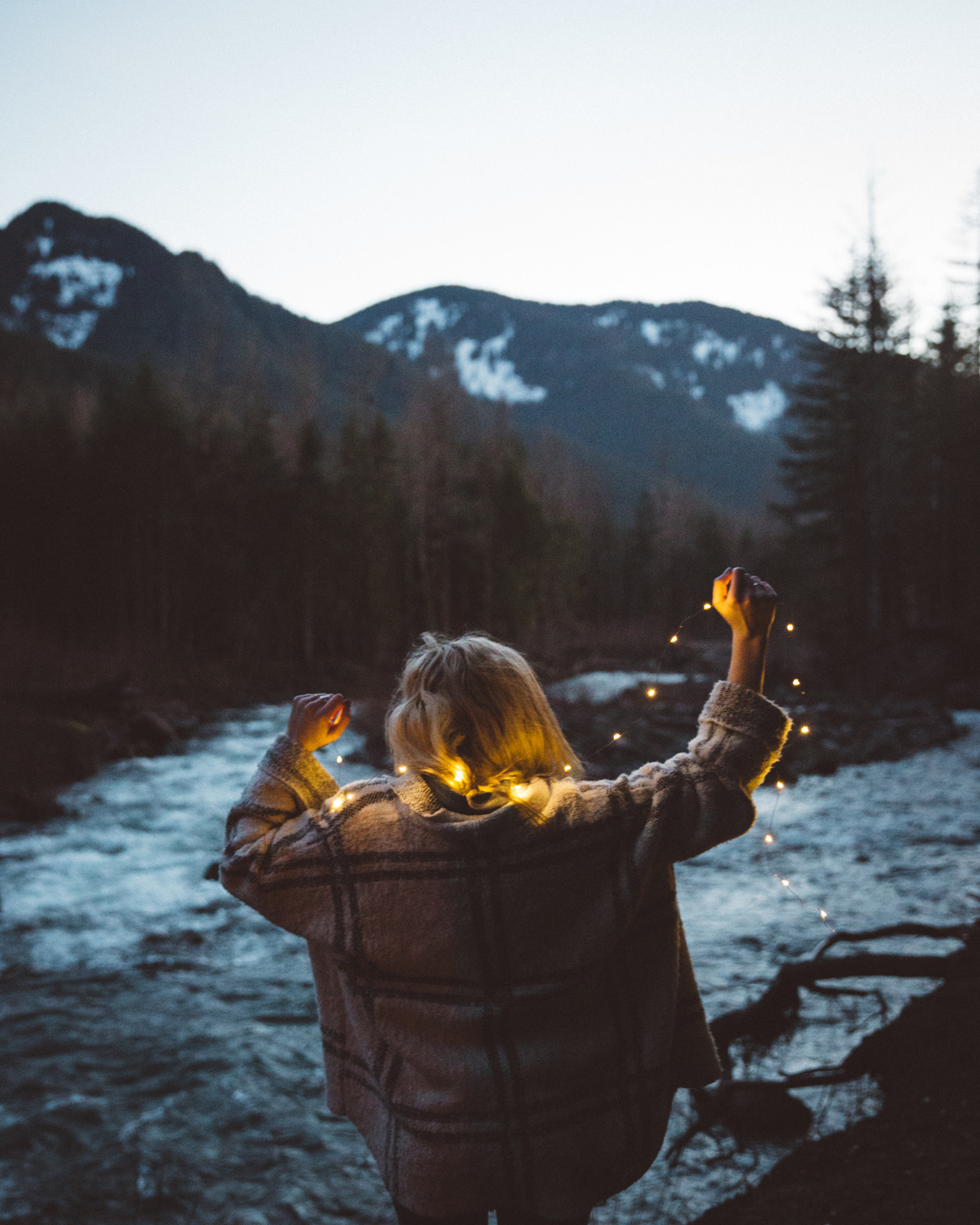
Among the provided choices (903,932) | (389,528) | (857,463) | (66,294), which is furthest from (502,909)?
(66,294)

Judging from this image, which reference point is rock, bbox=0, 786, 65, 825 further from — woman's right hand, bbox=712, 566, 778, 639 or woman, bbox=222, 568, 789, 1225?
woman's right hand, bbox=712, 566, 778, 639

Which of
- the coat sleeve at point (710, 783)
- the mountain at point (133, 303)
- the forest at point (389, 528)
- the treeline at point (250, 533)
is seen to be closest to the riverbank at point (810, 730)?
the forest at point (389, 528)

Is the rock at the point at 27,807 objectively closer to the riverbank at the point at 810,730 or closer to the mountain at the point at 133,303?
the riverbank at the point at 810,730

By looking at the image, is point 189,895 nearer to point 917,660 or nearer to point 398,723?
Answer: point 398,723

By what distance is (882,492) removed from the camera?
2247 cm

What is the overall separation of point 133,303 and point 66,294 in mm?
14089

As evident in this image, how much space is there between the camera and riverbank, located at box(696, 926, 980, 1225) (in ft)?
9.46

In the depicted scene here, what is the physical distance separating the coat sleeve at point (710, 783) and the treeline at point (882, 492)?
2089cm

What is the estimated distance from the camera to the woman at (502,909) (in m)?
Result: 1.35

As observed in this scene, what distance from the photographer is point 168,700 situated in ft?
68.9

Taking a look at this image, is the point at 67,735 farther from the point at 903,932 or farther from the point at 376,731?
the point at 903,932

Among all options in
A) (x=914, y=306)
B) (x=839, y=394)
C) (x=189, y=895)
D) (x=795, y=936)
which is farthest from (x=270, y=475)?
(x=795, y=936)

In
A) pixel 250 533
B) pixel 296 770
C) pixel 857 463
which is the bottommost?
pixel 296 770

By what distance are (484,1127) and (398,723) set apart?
2.25ft
